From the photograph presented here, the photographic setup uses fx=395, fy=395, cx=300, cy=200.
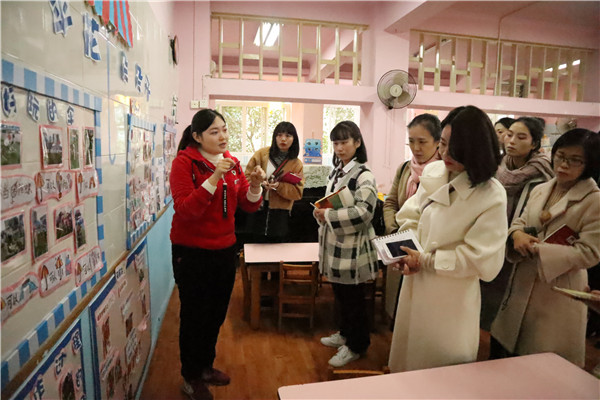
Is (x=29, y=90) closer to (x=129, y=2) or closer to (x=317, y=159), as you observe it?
(x=129, y=2)

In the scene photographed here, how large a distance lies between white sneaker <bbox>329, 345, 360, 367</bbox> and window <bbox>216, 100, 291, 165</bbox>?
8.14 meters

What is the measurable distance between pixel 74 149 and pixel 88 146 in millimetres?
132

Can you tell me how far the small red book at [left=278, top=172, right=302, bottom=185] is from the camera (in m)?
3.47

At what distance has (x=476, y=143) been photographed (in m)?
1.34

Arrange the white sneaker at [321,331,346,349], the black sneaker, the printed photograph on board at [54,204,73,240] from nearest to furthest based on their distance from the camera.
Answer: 1. the printed photograph on board at [54,204,73,240]
2. the black sneaker
3. the white sneaker at [321,331,346,349]

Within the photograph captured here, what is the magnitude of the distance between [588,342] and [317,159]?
426cm

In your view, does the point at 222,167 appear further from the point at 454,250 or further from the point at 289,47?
the point at 289,47

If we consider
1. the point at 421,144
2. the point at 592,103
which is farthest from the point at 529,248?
the point at 592,103

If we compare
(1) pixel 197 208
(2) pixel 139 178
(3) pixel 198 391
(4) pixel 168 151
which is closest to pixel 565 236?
(1) pixel 197 208

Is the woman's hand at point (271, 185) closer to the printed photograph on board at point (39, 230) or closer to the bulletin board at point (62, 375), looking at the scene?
the bulletin board at point (62, 375)

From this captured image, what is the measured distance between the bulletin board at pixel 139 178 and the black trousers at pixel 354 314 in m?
1.30

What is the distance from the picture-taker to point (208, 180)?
5.87 feet

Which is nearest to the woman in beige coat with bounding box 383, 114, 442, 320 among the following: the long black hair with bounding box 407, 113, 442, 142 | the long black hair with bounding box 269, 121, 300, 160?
the long black hair with bounding box 407, 113, 442, 142

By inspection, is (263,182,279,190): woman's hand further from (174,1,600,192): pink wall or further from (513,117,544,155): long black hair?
(513,117,544,155): long black hair
